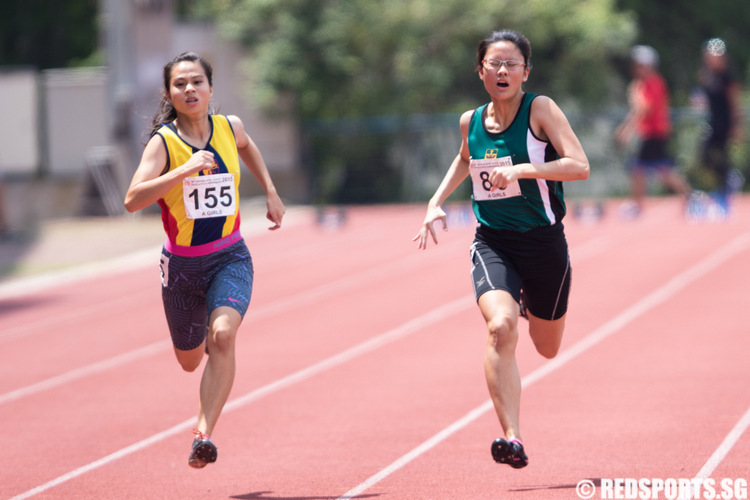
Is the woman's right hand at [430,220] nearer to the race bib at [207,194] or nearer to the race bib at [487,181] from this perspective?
the race bib at [487,181]

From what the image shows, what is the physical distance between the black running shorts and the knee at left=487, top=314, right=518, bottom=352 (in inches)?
9.2

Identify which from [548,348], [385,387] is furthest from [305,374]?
[548,348]

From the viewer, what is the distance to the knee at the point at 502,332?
5359 millimetres

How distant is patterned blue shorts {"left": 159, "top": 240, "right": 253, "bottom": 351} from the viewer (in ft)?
18.6

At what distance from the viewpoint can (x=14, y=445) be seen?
285 inches

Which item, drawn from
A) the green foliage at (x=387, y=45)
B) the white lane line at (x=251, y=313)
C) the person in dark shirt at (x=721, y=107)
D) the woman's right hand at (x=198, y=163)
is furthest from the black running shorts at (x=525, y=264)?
the green foliage at (x=387, y=45)

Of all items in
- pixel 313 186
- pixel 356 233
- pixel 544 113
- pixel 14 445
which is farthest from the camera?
pixel 313 186

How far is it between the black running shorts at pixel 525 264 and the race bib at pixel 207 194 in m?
1.22

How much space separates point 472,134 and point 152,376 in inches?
178

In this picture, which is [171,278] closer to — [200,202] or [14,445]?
[200,202]

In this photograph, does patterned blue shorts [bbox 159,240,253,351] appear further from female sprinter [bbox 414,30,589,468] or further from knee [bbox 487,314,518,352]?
knee [bbox 487,314,518,352]

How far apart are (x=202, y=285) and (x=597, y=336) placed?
198 inches

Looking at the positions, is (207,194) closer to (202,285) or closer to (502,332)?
(202,285)

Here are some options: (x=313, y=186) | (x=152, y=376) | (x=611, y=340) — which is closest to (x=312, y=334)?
(x=152, y=376)
